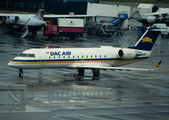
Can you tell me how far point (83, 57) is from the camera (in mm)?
34438

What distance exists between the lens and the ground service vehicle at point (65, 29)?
7350cm

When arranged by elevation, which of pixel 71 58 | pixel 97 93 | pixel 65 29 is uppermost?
pixel 65 29

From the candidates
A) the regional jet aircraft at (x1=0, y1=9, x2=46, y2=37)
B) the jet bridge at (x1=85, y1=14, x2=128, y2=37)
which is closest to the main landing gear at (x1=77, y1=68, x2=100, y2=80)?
the regional jet aircraft at (x1=0, y1=9, x2=46, y2=37)

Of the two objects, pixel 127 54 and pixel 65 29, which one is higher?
pixel 65 29

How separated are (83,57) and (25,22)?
4370cm

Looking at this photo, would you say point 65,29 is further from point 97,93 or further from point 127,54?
point 97,93

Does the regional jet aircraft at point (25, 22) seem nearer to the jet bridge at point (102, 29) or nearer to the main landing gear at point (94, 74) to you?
the jet bridge at point (102, 29)

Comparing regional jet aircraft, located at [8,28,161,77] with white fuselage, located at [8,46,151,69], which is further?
regional jet aircraft, located at [8,28,161,77]

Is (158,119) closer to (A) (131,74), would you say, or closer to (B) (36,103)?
(B) (36,103)

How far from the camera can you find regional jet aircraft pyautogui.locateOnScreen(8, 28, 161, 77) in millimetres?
32281

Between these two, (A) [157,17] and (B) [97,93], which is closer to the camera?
(B) [97,93]

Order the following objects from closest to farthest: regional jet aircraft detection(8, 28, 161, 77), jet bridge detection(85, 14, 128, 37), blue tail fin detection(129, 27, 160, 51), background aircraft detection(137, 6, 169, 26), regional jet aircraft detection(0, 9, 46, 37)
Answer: regional jet aircraft detection(8, 28, 161, 77), blue tail fin detection(129, 27, 160, 51), regional jet aircraft detection(0, 9, 46, 37), jet bridge detection(85, 14, 128, 37), background aircraft detection(137, 6, 169, 26)

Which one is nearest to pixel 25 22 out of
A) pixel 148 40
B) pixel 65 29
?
pixel 65 29

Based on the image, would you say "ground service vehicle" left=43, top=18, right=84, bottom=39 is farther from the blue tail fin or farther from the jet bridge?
the blue tail fin
